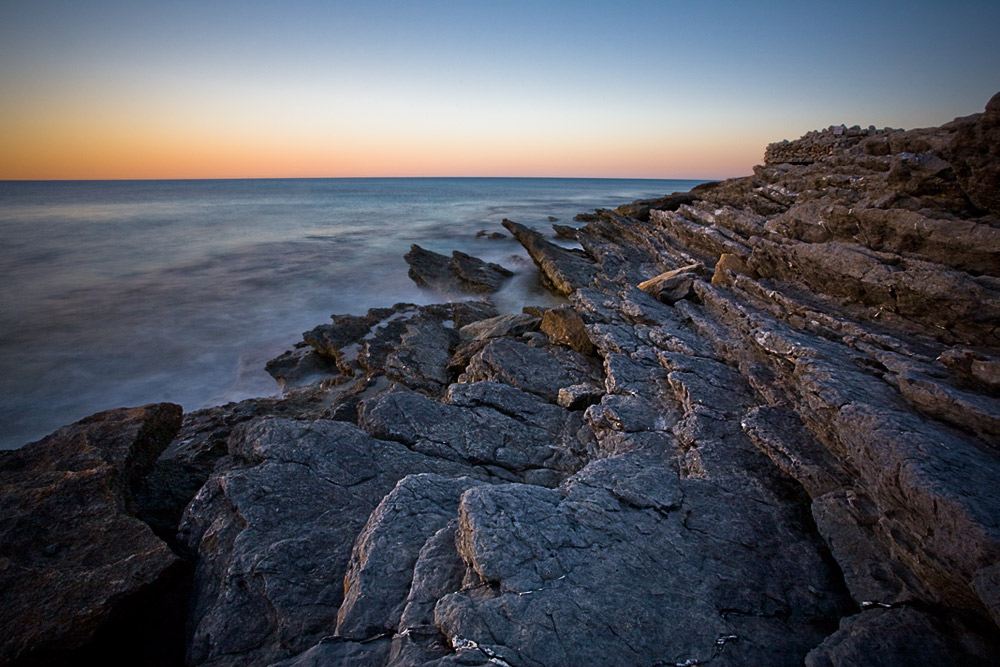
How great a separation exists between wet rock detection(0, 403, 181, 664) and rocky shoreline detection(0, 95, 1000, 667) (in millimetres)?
32

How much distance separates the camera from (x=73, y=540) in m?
5.21

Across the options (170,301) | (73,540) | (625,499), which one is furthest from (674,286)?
(170,301)

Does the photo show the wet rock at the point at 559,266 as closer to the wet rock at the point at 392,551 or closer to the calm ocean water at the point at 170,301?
the calm ocean water at the point at 170,301

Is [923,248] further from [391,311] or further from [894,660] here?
[391,311]

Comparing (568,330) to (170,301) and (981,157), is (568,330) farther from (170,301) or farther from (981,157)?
(170,301)

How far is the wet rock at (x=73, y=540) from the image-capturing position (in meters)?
4.34

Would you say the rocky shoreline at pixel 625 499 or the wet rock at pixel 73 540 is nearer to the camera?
the rocky shoreline at pixel 625 499

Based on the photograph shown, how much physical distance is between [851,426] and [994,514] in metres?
1.38

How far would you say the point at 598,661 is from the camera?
133 inches

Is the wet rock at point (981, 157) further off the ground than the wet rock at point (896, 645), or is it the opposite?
the wet rock at point (981, 157)

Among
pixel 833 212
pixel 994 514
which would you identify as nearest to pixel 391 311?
pixel 833 212

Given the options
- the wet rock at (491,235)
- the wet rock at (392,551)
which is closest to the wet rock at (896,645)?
the wet rock at (392,551)

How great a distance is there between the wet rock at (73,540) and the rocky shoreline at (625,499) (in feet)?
0.11

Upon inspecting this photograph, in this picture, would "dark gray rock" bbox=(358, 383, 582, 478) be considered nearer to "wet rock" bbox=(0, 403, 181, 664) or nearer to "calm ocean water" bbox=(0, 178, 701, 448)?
"wet rock" bbox=(0, 403, 181, 664)
